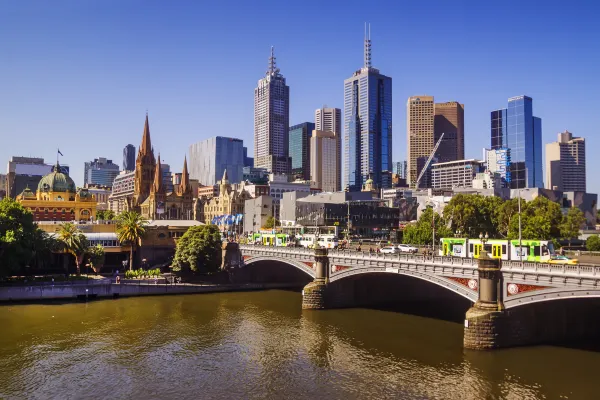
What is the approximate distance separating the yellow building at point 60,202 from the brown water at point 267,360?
71709 millimetres

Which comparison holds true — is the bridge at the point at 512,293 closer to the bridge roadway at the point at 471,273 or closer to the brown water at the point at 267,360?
the bridge roadway at the point at 471,273

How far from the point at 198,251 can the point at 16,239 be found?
29610 millimetres

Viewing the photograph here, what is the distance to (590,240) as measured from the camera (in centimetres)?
11550

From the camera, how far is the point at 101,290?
8488 cm

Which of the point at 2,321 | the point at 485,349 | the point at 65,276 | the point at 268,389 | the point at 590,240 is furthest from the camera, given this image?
the point at 590,240

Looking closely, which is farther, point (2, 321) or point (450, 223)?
point (450, 223)

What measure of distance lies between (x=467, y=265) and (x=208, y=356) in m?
28.6

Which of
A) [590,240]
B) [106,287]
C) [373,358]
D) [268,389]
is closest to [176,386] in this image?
[268,389]

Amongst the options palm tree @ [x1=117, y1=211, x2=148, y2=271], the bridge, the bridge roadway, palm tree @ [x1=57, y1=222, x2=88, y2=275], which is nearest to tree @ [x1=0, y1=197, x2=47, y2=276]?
palm tree @ [x1=57, y1=222, x2=88, y2=275]

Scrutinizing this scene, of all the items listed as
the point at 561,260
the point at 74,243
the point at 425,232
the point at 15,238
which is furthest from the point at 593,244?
the point at 15,238

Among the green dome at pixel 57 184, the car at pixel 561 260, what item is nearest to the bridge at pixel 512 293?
the car at pixel 561 260

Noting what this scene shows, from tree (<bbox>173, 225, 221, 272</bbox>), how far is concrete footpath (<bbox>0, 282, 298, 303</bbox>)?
16.2ft

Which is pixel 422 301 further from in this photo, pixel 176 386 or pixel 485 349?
pixel 176 386

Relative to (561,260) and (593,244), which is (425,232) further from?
(561,260)
